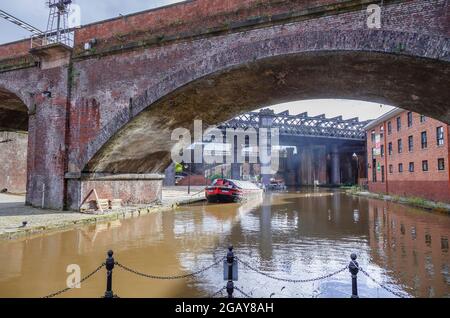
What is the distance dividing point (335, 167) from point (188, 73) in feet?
194

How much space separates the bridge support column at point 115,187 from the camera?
1452 centimetres

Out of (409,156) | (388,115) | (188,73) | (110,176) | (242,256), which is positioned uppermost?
(388,115)

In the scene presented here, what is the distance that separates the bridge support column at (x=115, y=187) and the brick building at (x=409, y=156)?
698 inches

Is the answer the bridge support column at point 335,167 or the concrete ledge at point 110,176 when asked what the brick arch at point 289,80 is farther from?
the bridge support column at point 335,167

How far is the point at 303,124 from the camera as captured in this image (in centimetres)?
6356

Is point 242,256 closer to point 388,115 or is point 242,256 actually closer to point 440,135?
point 440,135

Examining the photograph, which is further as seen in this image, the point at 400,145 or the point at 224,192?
the point at 400,145

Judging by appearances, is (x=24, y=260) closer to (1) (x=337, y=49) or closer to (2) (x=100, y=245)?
(2) (x=100, y=245)

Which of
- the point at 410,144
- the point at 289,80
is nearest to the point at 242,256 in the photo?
the point at 289,80

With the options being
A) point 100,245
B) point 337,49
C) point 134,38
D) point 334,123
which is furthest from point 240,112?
point 334,123

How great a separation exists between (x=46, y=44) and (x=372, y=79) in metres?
14.2

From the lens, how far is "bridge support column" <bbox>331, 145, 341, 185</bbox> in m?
64.9

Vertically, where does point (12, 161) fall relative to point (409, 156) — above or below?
below
